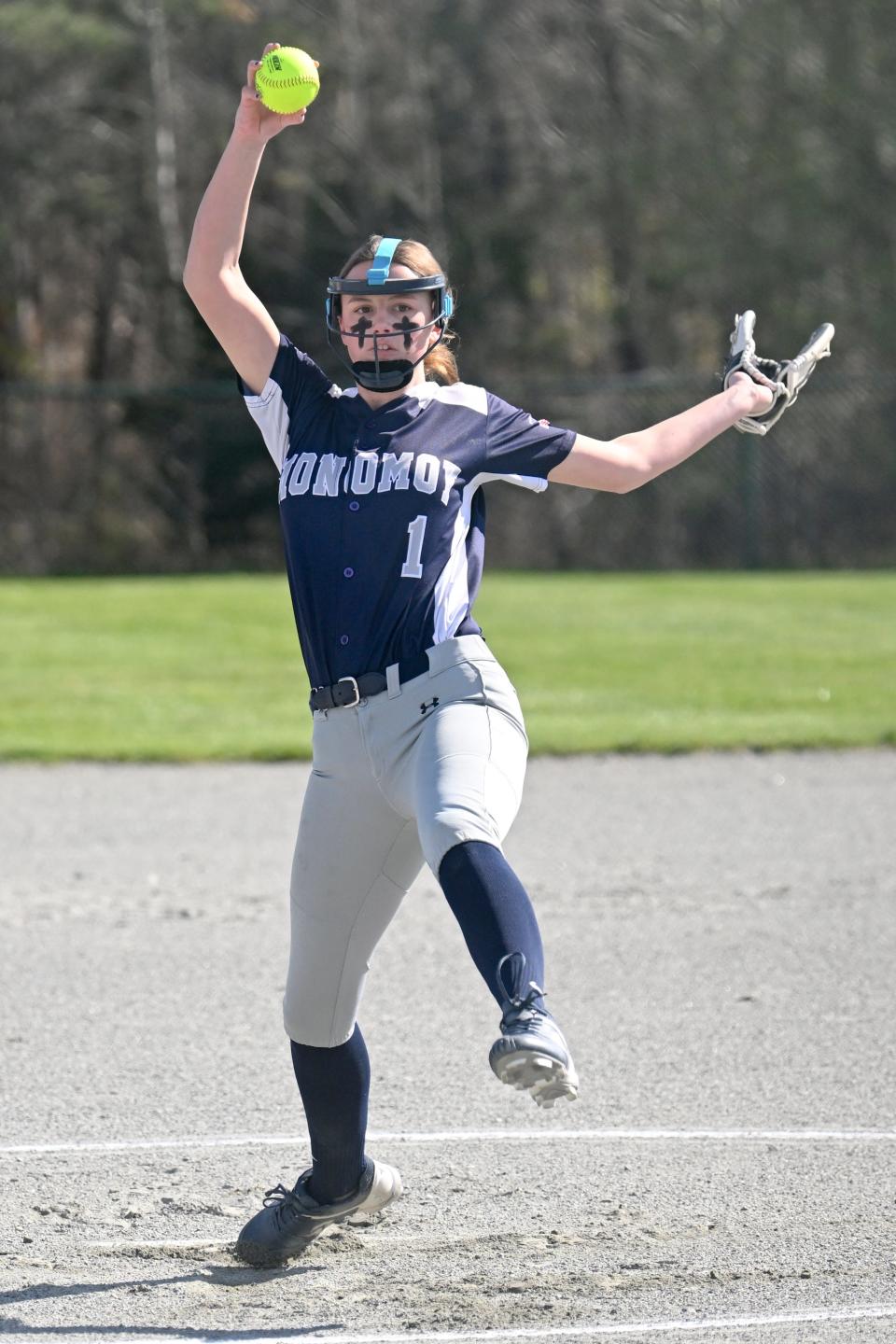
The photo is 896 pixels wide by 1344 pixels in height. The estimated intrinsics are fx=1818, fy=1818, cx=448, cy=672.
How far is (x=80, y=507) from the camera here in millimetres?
25484

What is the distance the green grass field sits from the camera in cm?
1202

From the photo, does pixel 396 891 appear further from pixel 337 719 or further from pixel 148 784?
pixel 148 784

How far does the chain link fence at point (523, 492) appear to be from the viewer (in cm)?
2480

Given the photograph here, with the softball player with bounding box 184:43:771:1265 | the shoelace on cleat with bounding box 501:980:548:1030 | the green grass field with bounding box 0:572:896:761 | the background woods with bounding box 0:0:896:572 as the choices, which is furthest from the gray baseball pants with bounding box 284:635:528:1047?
the background woods with bounding box 0:0:896:572

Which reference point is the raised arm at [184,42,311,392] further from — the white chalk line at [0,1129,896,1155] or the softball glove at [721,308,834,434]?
the white chalk line at [0,1129,896,1155]

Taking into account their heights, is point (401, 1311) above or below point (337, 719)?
below

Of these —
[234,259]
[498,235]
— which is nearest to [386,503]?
[234,259]

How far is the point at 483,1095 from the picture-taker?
539 centimetres

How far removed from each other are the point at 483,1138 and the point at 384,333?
2.25 metres

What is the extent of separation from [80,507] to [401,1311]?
22.6m

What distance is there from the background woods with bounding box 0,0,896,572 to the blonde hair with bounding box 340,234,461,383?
20.7m

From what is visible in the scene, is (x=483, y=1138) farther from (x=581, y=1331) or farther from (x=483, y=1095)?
(x=581, y=1331)

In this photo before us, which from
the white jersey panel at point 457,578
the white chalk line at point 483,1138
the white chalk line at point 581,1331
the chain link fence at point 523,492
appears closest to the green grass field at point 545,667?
the chain link fence at point 523,492

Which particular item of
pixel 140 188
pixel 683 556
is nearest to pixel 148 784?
pixel 683 556
